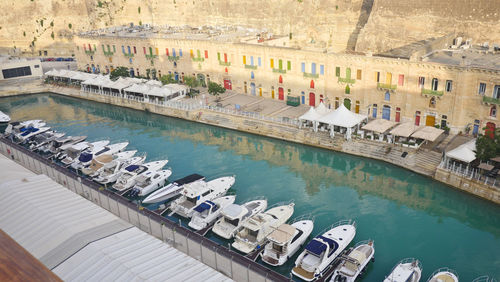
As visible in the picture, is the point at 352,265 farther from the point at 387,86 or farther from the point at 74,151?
the point at 74,151

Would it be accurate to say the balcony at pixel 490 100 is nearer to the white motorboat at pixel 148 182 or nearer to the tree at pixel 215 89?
the white motorboat at pixel 148 182

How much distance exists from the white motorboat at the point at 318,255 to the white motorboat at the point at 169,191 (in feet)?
45.8

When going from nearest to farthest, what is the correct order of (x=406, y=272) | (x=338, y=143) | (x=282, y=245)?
(x=406, y=272), (x=282, y=245), (x=338, y=143)

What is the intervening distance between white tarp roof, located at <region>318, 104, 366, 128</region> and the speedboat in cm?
1789

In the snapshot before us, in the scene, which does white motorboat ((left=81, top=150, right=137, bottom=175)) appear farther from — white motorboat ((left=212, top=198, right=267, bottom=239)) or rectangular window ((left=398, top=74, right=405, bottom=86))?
rectangular window ((left=398, top=74, right=405, bottom=86))

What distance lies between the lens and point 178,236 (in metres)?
26.0

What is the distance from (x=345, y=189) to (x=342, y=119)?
877 cm

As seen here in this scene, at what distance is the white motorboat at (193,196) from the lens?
33844 millimetres

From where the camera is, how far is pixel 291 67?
54844 millimetres

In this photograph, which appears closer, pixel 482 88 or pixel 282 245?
pixel 282 245

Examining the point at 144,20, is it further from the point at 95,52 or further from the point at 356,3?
the point at 356,3

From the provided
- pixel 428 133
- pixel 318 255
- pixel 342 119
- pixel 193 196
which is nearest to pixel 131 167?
pixel 193 196

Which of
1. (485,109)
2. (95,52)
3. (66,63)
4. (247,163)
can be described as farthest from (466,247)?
(66,63)

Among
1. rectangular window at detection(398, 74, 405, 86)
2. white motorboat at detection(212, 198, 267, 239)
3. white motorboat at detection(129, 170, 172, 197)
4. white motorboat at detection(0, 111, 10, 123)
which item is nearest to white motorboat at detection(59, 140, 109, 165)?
white motorboat at detection(129, 170, 172, 197)
